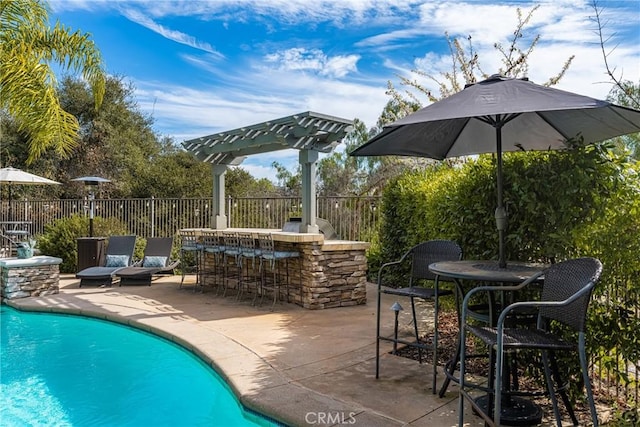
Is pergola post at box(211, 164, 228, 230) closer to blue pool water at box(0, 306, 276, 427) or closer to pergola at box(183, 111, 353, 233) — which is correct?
pergola at box(183, 111, 353, 233)

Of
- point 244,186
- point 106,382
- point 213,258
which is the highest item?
point 244,186

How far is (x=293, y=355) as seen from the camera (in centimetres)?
429

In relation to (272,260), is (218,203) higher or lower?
higher

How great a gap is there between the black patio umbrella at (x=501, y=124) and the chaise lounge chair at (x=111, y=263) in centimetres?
678

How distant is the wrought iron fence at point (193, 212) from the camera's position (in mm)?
9320

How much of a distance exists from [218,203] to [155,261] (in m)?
1.76

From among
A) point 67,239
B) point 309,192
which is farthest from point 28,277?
point 309,192

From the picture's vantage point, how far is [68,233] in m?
10.2

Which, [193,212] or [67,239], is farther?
[193,212]

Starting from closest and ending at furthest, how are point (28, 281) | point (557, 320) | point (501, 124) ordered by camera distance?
point (557, 320) → point (501, 124) → point (28, 281)

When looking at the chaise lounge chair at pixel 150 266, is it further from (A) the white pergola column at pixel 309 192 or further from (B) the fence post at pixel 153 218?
(A) the white pergola column at pixel 309 192

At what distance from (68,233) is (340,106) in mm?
7336

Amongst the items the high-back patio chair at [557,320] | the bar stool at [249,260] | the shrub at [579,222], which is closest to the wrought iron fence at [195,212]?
the bar stool at [249,260]

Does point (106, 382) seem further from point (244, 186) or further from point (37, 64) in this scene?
point (244, 186)
